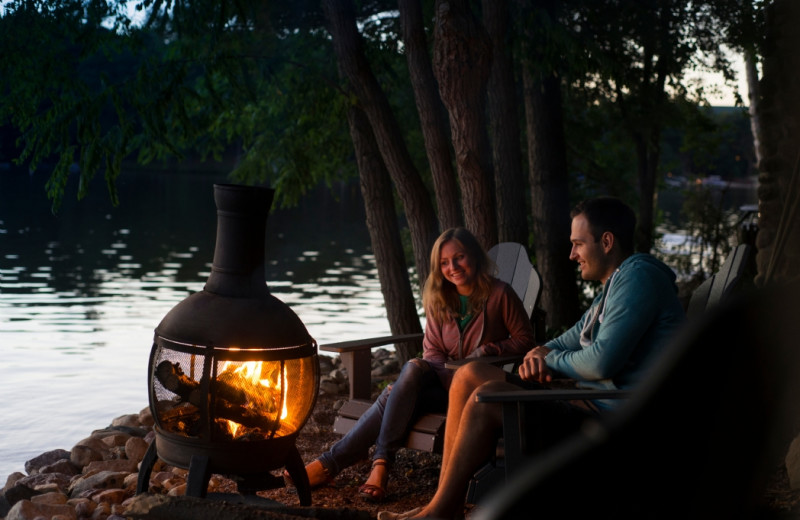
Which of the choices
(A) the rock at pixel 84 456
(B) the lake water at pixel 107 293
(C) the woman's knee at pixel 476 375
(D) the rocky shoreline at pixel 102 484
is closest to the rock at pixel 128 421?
(D) the rocky shoreline at pixel 102 484

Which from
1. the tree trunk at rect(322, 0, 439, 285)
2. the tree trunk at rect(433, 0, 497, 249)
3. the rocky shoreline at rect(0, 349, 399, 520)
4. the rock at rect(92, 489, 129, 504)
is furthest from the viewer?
the tree trunk at rect(322, 0, 439, 285)

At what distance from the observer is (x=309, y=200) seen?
4200 cm


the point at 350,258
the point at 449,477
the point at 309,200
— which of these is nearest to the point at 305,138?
the point at 449,477

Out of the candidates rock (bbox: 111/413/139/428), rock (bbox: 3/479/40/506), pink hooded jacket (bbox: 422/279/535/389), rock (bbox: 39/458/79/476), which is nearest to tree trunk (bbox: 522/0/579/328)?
rock (bbox: 111/413/139/428)

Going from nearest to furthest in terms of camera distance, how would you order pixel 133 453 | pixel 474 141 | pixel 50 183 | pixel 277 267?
pixel 133 453 < pixel 474 141 < pixel 50 183 < pixel 277 267

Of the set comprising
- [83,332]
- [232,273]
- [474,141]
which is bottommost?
[83,332]

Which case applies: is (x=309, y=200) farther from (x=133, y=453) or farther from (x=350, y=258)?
(x=133, y=453)

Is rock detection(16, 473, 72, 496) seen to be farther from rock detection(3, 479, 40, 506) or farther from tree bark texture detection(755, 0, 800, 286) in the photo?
tree bark texture detection(755, 0, 800, 286)

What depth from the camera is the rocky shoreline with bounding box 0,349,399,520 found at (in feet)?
12.2

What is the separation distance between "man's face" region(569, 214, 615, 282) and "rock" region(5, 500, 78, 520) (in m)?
2.44

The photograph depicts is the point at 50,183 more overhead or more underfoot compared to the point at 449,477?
more overhead

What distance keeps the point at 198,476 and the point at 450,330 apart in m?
1.49

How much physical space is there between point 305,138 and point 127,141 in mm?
2952

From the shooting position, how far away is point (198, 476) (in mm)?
3791
